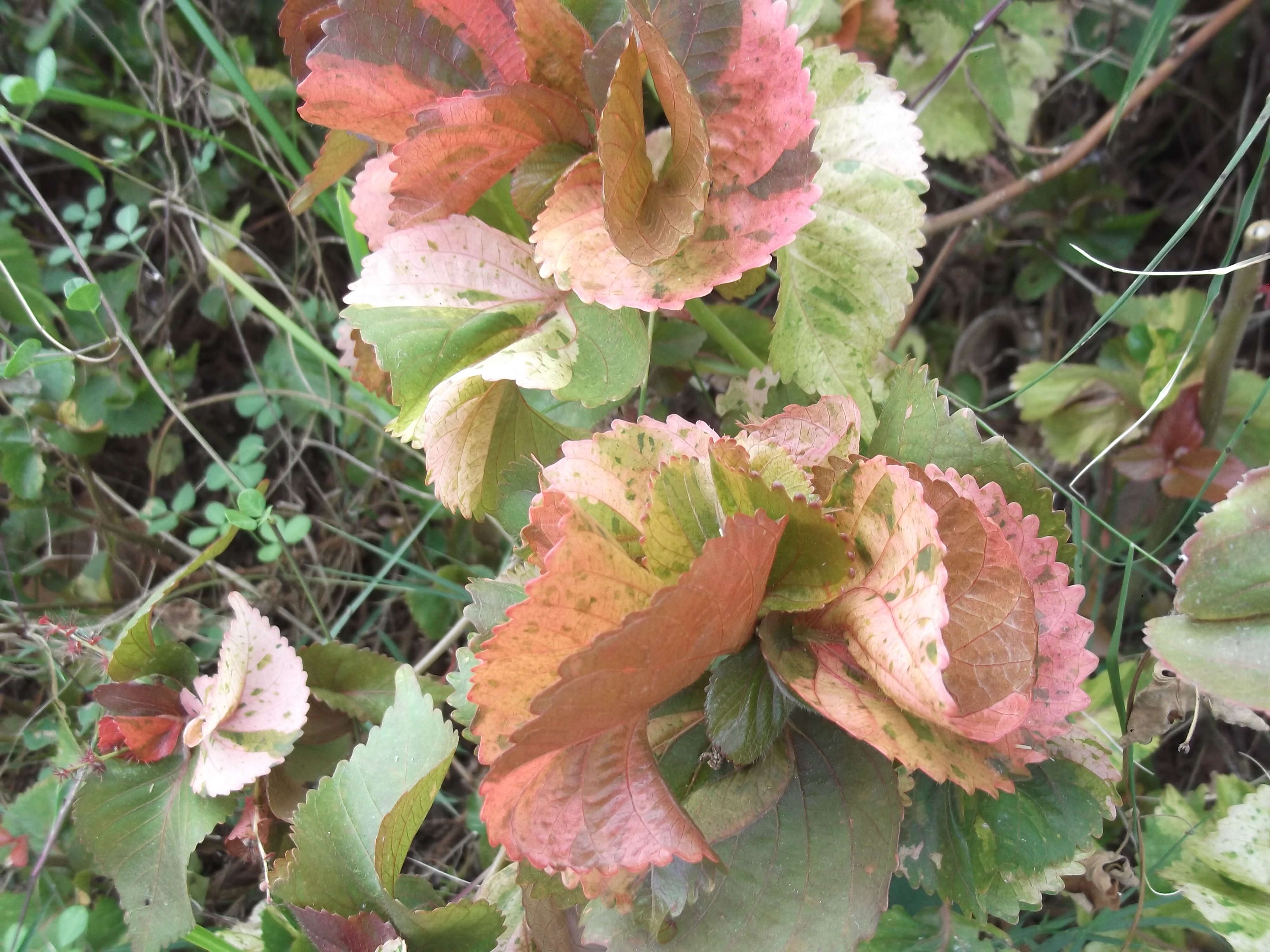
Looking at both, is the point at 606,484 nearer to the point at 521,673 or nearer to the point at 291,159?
the point at 521,673

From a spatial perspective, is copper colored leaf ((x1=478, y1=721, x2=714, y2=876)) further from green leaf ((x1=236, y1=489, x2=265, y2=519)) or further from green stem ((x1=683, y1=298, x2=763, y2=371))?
green leaf ((x1=236, y1=489, x2=265, y2=519))

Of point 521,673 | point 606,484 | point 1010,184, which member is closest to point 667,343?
point 606,484

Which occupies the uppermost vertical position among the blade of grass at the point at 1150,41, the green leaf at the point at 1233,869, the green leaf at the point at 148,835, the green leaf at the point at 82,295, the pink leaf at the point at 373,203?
the blade of grass at the point at 1150,41

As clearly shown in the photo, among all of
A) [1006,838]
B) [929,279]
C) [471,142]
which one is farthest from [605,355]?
[929,279]

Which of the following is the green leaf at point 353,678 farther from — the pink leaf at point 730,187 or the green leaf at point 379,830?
the pink leaf at point 730,187

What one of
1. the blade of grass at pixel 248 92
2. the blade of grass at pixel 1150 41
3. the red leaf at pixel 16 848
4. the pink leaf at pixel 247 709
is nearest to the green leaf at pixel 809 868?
the pink leaf at pixel 247 709

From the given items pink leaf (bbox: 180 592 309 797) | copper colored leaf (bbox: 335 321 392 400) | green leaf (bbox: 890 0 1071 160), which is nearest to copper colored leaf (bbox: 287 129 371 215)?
copper colored leaf (bbox: 335 321 392 400)
